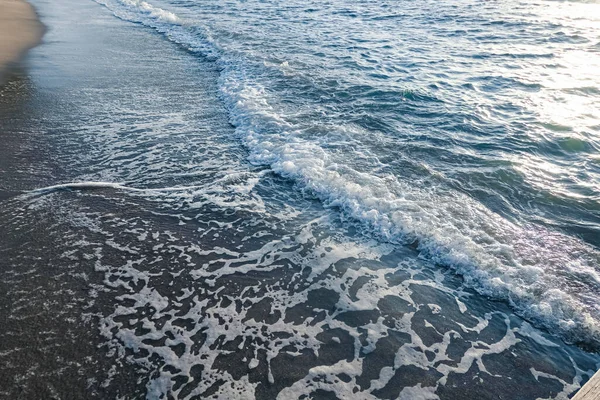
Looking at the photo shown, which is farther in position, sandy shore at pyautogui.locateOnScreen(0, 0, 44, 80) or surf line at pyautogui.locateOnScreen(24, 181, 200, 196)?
sandy shore at pyautogui.locateOnScreen(0, 0, 44, 80)

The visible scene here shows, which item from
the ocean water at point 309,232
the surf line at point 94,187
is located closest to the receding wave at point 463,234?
the ocean water at point 309,232

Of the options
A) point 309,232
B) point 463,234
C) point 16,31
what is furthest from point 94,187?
point 16,31

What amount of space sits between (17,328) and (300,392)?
106 inches

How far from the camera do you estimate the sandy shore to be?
41.6ft

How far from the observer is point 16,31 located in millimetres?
15914

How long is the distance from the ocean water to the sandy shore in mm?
1537

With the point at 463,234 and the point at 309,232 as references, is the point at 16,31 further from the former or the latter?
the point at 463,234

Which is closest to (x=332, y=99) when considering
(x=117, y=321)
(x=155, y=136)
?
(x=155, y=136)

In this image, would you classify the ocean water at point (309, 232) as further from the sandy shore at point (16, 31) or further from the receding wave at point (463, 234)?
the sandy shore at point (16, 31)

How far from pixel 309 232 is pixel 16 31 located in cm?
1706

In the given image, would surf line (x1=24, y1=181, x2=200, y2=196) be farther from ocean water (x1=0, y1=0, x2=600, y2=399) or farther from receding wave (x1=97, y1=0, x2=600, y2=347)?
receding wave (x1=97, y1=0, x2=600, y2=347)

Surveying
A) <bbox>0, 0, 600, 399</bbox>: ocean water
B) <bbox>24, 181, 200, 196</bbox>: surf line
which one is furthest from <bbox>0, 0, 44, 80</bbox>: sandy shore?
<bbox>24, 181, 200, 196</bbox>: surf line

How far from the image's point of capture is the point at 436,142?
26.4 ft

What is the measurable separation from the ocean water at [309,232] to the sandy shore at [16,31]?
1537 mm
